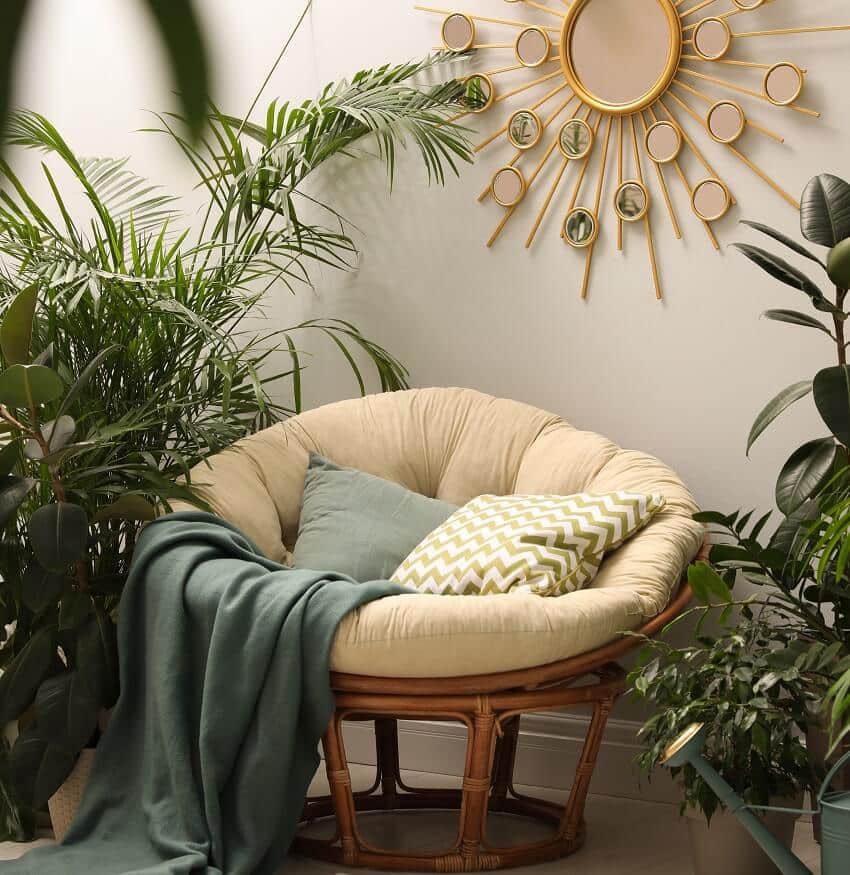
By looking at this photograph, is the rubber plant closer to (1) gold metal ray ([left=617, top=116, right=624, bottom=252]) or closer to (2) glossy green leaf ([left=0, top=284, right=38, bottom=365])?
(1) gold metal ray ([left=617, top=116, right=624, bottom=252])

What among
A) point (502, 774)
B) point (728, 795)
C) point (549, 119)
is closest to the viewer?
point (728, 795)

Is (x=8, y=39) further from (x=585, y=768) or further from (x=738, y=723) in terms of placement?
(x=585, y=768)

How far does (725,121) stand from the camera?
8.40ft

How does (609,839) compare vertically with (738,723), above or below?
below

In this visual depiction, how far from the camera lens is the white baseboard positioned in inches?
104

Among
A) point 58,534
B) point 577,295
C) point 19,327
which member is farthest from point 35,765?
point 577,295

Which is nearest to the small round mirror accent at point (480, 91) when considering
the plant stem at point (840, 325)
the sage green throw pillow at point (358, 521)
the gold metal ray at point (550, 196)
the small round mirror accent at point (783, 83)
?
the gold metal ray at point (550, 196)

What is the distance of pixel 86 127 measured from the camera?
3.10 meters

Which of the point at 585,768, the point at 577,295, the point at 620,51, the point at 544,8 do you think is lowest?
the point at 585,768

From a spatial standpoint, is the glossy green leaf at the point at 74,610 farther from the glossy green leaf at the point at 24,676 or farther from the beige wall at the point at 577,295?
the beige wall at the point at 577,295

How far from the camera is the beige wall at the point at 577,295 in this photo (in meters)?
2.52

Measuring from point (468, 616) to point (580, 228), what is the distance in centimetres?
121

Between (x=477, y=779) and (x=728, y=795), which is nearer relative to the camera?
(x=728, y=795)

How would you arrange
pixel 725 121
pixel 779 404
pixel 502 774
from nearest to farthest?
pixel 779 404 < pixel 502 774 < pixel 725 121
